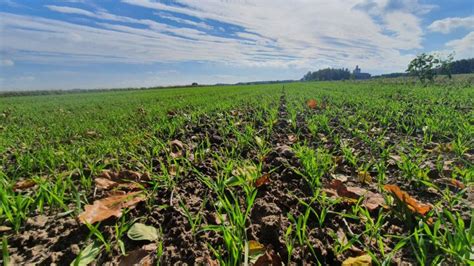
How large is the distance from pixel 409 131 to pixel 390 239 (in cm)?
Answer: 234

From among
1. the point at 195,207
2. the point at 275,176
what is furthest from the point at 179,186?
the point at 275,176

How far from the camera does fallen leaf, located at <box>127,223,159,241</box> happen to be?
1094 mm

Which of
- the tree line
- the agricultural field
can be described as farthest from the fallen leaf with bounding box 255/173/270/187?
the tree line

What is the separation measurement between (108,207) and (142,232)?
32 centimetres

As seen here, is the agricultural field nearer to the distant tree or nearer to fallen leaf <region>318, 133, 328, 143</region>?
fallen leaf <region>318, 133, 328, 143</region>

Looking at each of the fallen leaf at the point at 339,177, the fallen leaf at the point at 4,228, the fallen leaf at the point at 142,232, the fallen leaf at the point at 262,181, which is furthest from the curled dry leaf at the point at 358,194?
the fallen leaf at the point at 4,228

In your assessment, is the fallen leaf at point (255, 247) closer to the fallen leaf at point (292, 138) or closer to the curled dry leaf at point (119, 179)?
the curled dry leaf at point (119, 179)

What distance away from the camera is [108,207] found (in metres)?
1.30

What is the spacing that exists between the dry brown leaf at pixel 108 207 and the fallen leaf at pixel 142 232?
0.17 m

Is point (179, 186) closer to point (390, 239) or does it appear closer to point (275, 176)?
point (275, 176)

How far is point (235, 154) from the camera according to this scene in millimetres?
2174

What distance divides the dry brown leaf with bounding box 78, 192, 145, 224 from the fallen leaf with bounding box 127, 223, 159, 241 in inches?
6.7

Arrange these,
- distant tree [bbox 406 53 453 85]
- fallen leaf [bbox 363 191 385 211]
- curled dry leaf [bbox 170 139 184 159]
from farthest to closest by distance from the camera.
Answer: distant tree [bbox 406 53 453 85] → curled dry leaf [bbox 170 139 184 159] → fallen leaf [bbox 363 191 385 211]

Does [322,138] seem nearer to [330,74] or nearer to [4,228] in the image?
[4,228]
